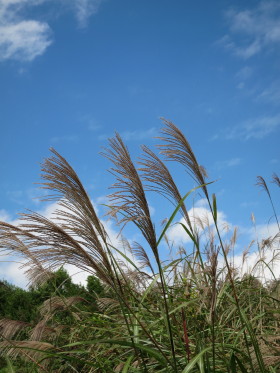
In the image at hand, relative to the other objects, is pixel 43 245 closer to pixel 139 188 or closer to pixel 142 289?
pixel 139 188

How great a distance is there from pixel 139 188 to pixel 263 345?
178 cm

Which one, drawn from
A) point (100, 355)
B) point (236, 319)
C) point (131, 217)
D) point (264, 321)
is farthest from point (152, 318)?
point (131, 217)

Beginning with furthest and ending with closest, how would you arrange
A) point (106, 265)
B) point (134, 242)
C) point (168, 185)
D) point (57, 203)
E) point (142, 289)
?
point (142, 289), point (134, 242), point (168, 185), point (57, 203), point (106, 265)

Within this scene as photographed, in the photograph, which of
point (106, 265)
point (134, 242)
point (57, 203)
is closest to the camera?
point (106, 265)

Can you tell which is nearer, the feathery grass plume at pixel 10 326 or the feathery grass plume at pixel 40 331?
the feathery grass plume at pixel 40 331

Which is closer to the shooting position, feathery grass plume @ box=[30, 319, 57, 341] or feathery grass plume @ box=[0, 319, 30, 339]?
feathery grass plume @ box=[30, 319, 57, 341]

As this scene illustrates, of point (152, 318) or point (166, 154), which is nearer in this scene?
point (166, 154)

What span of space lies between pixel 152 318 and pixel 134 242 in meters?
0.65

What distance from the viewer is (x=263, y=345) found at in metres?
3.39

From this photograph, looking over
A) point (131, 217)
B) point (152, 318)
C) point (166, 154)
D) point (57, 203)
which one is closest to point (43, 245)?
point (57, 203)

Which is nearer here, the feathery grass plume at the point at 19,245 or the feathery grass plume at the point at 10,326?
the feathery grass plume at the point at 19,245

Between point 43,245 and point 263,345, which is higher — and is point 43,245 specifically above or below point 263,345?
above

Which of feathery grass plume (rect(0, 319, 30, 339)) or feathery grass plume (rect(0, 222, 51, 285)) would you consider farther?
feathery grass plume (rect(0, 319, 30, 339))

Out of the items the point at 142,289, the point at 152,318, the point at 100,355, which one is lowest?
the point at 100,355
